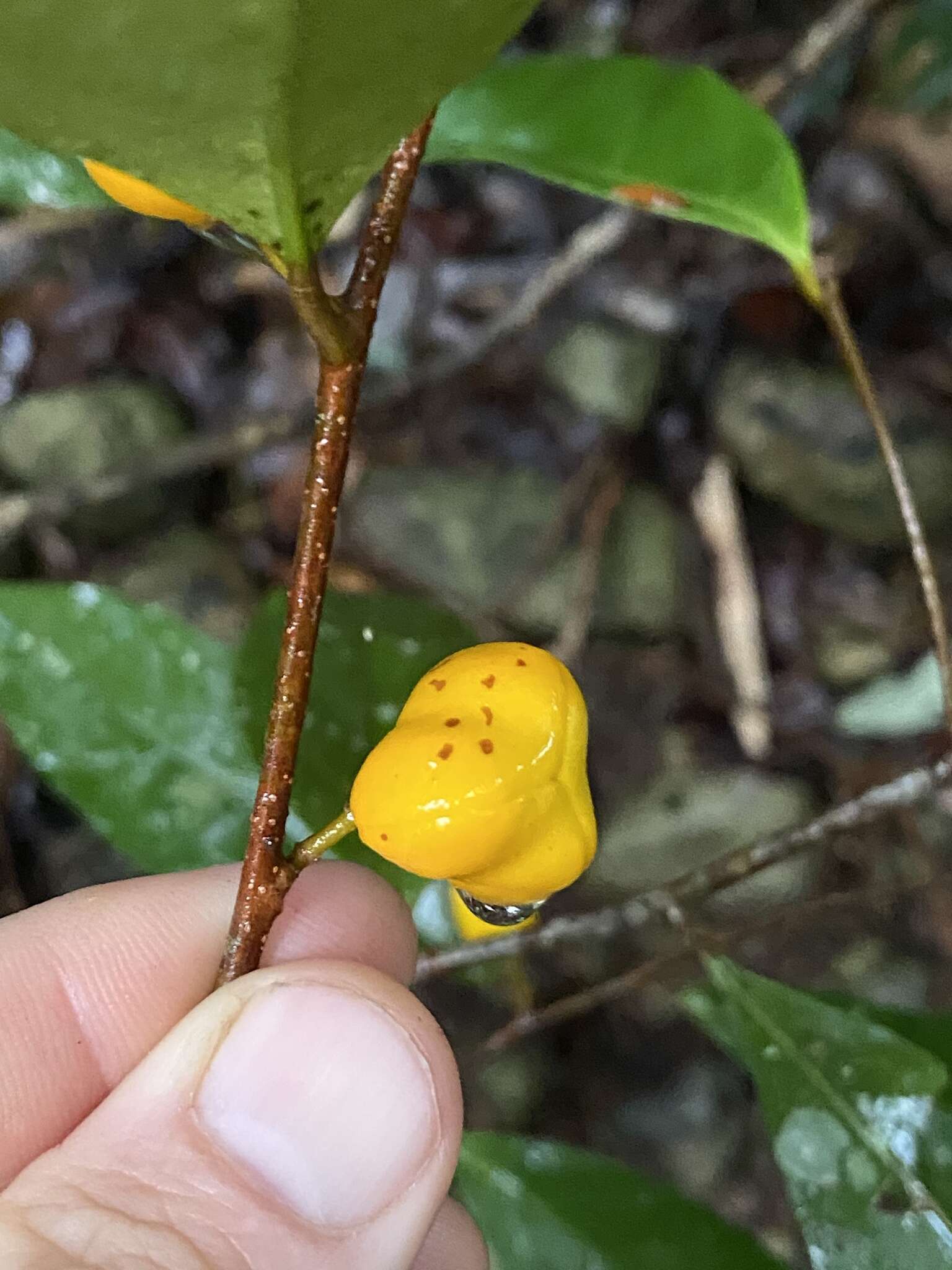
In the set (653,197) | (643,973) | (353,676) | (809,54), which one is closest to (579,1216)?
(643,973)

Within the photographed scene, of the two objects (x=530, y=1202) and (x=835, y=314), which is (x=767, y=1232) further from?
(x=835, y=314)

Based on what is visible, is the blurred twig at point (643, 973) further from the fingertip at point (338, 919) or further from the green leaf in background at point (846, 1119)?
the fingertip at point (338, 919)

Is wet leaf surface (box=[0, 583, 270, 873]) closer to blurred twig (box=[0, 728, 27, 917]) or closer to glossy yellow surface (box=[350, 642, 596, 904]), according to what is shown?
glossy yellow surface (box=[350, 642, 596, 904])

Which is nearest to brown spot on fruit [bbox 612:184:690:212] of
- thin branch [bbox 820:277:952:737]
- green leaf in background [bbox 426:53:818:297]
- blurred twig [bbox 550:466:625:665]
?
green leaf in background [bbox 426:53:818:297]

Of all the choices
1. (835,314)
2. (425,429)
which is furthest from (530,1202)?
(425,429)

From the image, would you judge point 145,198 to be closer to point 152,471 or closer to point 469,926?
point 469,926

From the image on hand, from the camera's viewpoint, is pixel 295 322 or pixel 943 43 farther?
pixel 295 322
